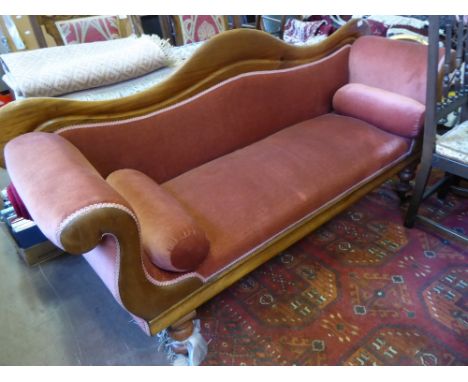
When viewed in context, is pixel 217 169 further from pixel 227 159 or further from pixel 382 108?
pixel 382 108

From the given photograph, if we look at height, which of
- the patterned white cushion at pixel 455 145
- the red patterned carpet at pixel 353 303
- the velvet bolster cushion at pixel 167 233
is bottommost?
the red patterned carpet at pixel 353 303

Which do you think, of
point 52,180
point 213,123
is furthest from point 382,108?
point 52,180

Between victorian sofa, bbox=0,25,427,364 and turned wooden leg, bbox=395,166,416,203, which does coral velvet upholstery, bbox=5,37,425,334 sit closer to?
victorian sofa, bbox=0,25,427,364

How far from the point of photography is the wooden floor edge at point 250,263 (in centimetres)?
114

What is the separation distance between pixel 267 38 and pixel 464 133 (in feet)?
2.98

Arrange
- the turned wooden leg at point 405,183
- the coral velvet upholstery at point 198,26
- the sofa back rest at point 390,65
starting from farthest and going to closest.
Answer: the coral velvet upholstery at point 198,26, the turned wooden leg at point 405,183, the sofa back rest at point 390,65

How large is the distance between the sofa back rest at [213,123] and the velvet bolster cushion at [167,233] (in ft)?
0.82

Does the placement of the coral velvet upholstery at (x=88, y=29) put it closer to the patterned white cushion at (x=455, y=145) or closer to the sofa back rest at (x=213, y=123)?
the sofa back rest at (x=213, y=123)

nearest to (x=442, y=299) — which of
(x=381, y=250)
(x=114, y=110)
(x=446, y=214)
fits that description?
(x=381, y=250)

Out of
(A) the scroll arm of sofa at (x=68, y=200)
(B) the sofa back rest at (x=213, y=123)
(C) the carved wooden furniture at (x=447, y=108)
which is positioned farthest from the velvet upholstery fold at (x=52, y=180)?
(C) the carved wooden furniture at (x=447, y=108)

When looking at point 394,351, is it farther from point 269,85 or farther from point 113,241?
point 269,85

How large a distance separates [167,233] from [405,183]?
4.30ft

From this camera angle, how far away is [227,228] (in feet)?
4.03
